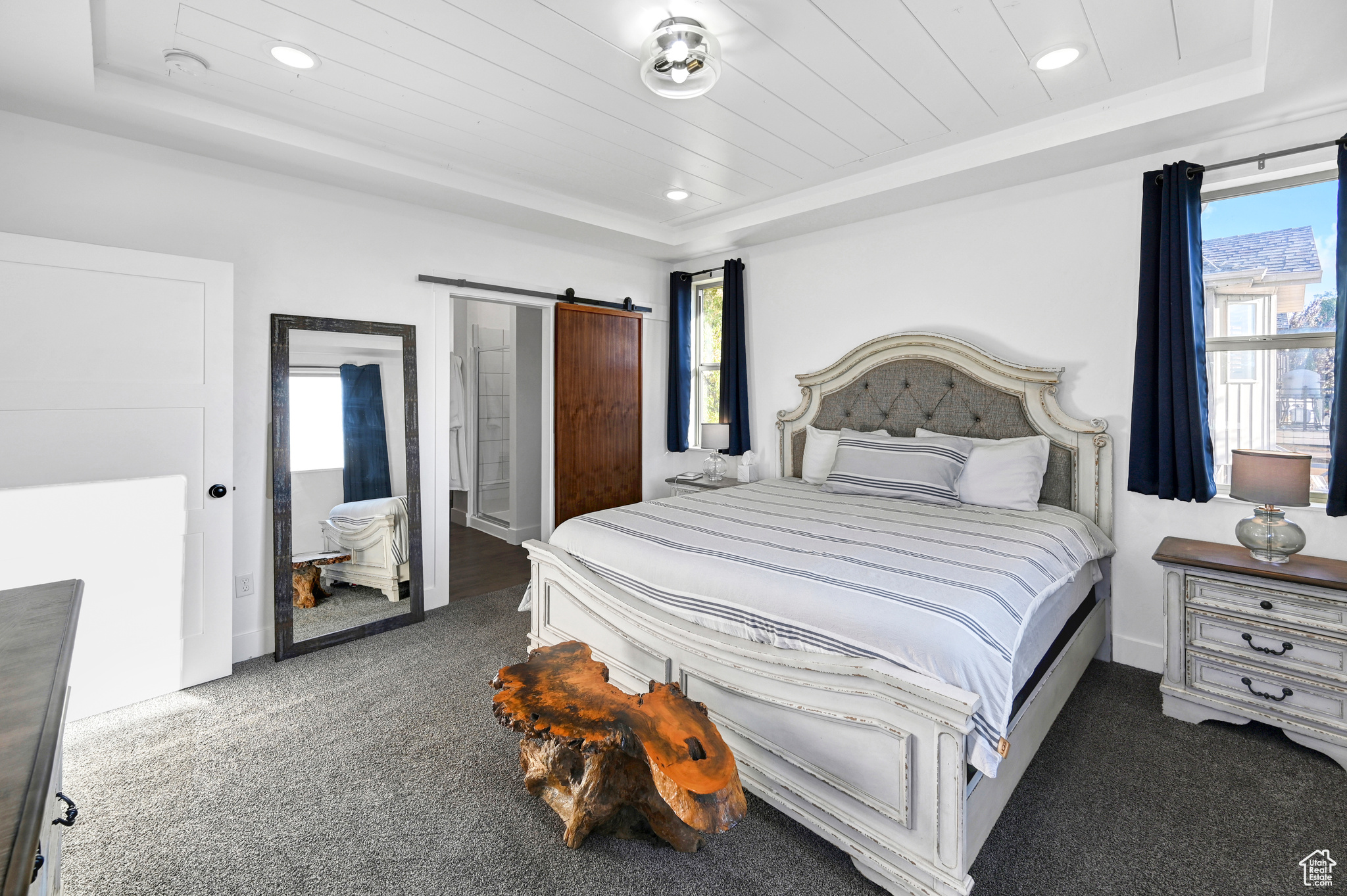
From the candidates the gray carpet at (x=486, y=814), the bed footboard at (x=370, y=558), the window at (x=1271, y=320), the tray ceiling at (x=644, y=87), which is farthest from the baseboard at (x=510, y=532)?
the window at (x=1271, y=320)

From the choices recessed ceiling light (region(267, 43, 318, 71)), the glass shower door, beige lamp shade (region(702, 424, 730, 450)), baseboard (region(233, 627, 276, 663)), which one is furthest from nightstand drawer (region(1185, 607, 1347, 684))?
the glass shower door

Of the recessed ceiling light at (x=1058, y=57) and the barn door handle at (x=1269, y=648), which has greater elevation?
the recessed ceiling light at (x=1058, y=57)

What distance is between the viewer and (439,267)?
12.0 ft

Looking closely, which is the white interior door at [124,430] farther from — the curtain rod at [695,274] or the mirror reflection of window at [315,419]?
the curtain rod at [695,274]

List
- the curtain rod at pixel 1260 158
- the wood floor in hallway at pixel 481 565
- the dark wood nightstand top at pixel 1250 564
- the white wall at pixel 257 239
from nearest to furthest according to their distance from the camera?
the dark wood nightstand top at pixel 1250 564 → the curtain rod at pixel 1260 158 → the white wall at pixel 257 239 → the wood floor in hallway at pixel 481 565

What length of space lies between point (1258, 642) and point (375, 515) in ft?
13.0

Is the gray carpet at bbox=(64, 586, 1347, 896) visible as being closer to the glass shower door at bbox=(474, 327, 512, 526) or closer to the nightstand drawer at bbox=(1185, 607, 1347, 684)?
the nightstand drawer at bbox=(1185, 607, 1347, 684)

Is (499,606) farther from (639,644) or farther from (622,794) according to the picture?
(622,794)

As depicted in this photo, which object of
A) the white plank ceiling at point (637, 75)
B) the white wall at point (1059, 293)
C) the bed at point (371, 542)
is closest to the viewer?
the white plank ceiling at point (637, 75)

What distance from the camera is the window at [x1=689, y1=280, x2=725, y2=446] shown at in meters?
4.95

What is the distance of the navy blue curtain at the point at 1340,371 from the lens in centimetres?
230

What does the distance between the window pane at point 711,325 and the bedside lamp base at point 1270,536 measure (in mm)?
3293

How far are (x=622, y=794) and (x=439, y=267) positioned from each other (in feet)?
10.1

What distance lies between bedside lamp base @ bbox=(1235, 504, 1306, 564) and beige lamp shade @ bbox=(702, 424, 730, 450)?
2.84 m
